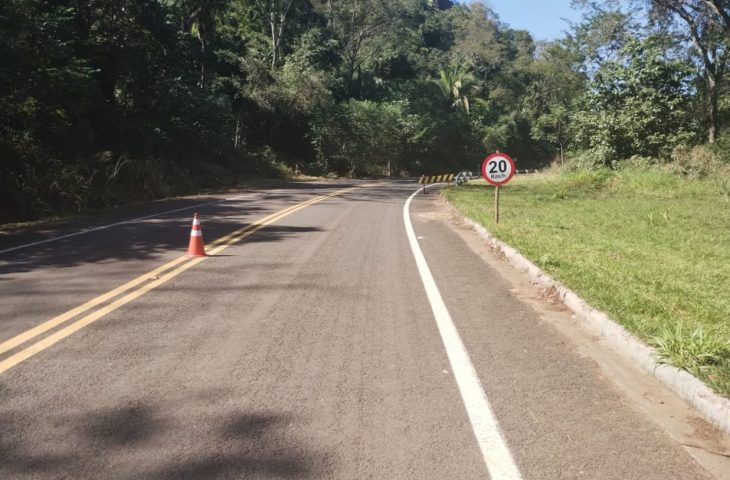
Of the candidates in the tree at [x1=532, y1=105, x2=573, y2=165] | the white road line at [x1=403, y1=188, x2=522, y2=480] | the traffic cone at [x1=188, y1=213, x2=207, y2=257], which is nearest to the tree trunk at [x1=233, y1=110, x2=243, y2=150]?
the traffic cone at [x1=188, y1=213, x2=207, y2=257]

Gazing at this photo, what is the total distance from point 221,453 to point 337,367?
4.59ft

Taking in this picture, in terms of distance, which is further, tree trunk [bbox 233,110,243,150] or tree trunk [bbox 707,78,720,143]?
tree trunk [bbox 233,110,243,150]

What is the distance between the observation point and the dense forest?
55.2ft

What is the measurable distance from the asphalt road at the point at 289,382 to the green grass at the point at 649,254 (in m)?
0.76

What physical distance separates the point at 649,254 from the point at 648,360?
Result: 540 centimetres

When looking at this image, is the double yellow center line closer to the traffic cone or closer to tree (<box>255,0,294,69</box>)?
the traffic cone

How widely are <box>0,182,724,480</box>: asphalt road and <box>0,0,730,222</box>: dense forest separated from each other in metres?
10.4

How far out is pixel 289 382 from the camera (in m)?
4.08

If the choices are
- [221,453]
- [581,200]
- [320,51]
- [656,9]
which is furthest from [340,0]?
[221,453]

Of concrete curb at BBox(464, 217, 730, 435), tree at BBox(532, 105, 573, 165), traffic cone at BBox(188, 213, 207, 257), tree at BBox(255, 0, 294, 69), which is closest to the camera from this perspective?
concrete curb at BBox(464, 217, 730, 435)

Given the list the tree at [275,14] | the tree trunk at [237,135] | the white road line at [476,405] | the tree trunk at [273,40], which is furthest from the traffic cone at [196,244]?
the tree trunk at [273,40]

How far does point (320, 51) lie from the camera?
44.8 metres

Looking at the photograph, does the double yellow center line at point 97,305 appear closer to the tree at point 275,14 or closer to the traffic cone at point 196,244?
the traffic cone at point 196,244

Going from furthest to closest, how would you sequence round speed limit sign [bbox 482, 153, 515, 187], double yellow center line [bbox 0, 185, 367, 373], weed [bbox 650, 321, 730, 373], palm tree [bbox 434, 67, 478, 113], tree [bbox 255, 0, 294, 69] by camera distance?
palm tree [bbox 434, 67, 478, 113] → tree [bbox 255, 0, 294, 69] → round speed limit sign [bbox 482, 153, 515, 187] → double yellow center line [bbox 0, 185, 367, 373] → weed [bbox 650, 321, 730, 373]
